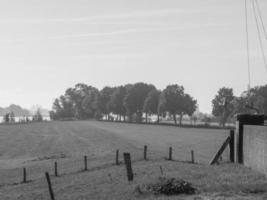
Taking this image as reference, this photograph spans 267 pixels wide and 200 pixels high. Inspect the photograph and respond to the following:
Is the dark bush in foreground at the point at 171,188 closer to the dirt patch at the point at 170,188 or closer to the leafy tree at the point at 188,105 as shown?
the dirt patch at the point at 170,188

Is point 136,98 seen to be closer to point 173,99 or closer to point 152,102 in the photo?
point 152,102

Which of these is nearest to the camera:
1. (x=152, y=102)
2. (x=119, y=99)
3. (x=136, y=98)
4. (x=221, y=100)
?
(x=221, y=100)

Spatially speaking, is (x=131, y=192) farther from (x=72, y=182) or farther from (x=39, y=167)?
(x=39, y=167)

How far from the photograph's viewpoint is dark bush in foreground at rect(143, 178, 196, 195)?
1511 centimetres

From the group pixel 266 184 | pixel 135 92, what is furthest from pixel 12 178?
pixel 135 92

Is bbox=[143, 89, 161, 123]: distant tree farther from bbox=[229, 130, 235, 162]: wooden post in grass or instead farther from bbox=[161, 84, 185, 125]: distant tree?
bbox=[229, 130, 235, 162]: wooden post in grass

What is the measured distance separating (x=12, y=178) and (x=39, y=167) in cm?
527

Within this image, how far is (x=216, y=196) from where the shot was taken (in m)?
14.3

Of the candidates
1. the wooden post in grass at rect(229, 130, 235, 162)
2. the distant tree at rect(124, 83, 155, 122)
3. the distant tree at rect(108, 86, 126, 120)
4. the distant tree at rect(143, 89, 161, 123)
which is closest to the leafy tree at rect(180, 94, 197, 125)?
the distant tree at rect(143, 89, 161, 123)

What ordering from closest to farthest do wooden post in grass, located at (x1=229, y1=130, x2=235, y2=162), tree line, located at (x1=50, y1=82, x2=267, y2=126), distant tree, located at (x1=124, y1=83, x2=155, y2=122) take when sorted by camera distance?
wooden post in grass, located at (x1=229, y1=130, x2=235, y2=162) < tree line, located at (x1=50, y1=82, x2=267, y2=126) < distant tree, located at (x1=124, y1=83, x2=155, y2=122)

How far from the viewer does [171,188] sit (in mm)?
15219

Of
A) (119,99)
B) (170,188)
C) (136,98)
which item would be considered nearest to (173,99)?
(136,98)

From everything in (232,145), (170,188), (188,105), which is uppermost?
(188,105)

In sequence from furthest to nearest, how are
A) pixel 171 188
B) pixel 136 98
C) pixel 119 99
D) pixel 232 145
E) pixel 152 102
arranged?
pixel 119 99 → pixel 136 98 → pixel 152 102 → pixel 232 145 → pixel 171 188
